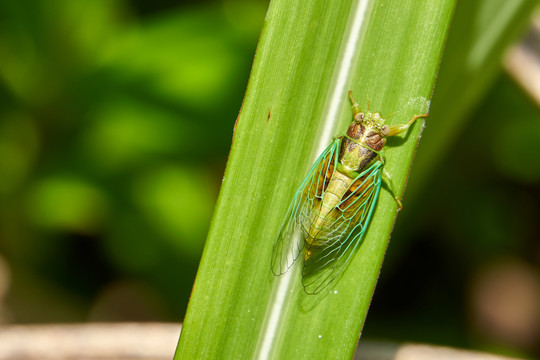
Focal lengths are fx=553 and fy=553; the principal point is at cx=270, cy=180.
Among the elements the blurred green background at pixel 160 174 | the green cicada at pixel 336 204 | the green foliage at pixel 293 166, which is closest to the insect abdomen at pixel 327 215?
the green cicada at pixel 336 204

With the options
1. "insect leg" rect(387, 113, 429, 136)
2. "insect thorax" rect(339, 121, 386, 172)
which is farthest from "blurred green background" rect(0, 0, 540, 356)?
"insect leg" rect(387, 113, 429, 136)

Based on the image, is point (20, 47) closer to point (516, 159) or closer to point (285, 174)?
point (285, 174)

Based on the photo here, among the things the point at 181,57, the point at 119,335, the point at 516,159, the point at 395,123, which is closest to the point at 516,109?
the point at 516,159

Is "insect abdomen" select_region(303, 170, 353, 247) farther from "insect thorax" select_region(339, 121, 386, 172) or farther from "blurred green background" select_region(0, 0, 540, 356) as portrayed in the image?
"blurred green background" select_region(0, 0, 540, 356)

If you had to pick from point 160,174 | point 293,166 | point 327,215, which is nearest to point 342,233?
point 327,215

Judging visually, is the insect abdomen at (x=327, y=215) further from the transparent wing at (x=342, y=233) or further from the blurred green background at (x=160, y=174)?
the blurred green background at (x=160, y=174)

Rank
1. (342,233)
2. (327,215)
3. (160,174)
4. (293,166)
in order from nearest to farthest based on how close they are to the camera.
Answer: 1. (293,166)
2. (342,233)
3. (327,215)
4. (160,174)

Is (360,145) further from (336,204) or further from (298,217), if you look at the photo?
(298,217)
